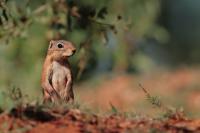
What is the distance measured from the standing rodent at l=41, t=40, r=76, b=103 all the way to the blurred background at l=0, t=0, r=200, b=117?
2.19 feet

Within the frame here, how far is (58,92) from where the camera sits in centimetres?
970

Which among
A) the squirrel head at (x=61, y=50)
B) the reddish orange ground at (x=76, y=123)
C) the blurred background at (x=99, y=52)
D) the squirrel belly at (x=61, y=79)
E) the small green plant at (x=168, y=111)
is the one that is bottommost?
the reddish orange ground at (x=76, y=123)

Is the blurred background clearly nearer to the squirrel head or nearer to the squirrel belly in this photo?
the squirrel belly

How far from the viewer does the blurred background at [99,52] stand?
11.9 metres

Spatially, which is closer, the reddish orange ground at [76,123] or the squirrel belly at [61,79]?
the reddish orange ground at [76,123]

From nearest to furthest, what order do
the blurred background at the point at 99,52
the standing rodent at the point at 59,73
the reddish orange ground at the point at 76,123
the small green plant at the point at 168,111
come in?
the reddish orange ground at the point at 76,123, the small green plant at the point at 168,111, the standing rodent at the point at 59,73, the blurred background at the point at 99,52

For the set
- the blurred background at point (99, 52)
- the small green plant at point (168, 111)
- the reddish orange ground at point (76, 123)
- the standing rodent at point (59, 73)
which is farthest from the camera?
the blurred background at point (99, 52)

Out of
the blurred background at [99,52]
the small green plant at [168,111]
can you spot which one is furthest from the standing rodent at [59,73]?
the small green plant at [168,111]

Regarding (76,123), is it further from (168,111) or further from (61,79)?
(61,79)

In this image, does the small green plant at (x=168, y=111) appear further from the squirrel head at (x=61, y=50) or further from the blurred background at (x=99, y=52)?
the squirrel head at (x=61, y=50)

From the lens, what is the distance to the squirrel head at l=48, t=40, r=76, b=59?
9609 mm

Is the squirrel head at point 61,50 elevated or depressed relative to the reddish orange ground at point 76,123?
elevated

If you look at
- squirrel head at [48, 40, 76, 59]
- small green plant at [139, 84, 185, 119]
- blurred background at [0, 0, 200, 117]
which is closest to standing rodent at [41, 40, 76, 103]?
squirrel head at [48, 40, 76, 59]

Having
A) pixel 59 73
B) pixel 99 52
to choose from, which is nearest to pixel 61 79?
pixel 59 73
